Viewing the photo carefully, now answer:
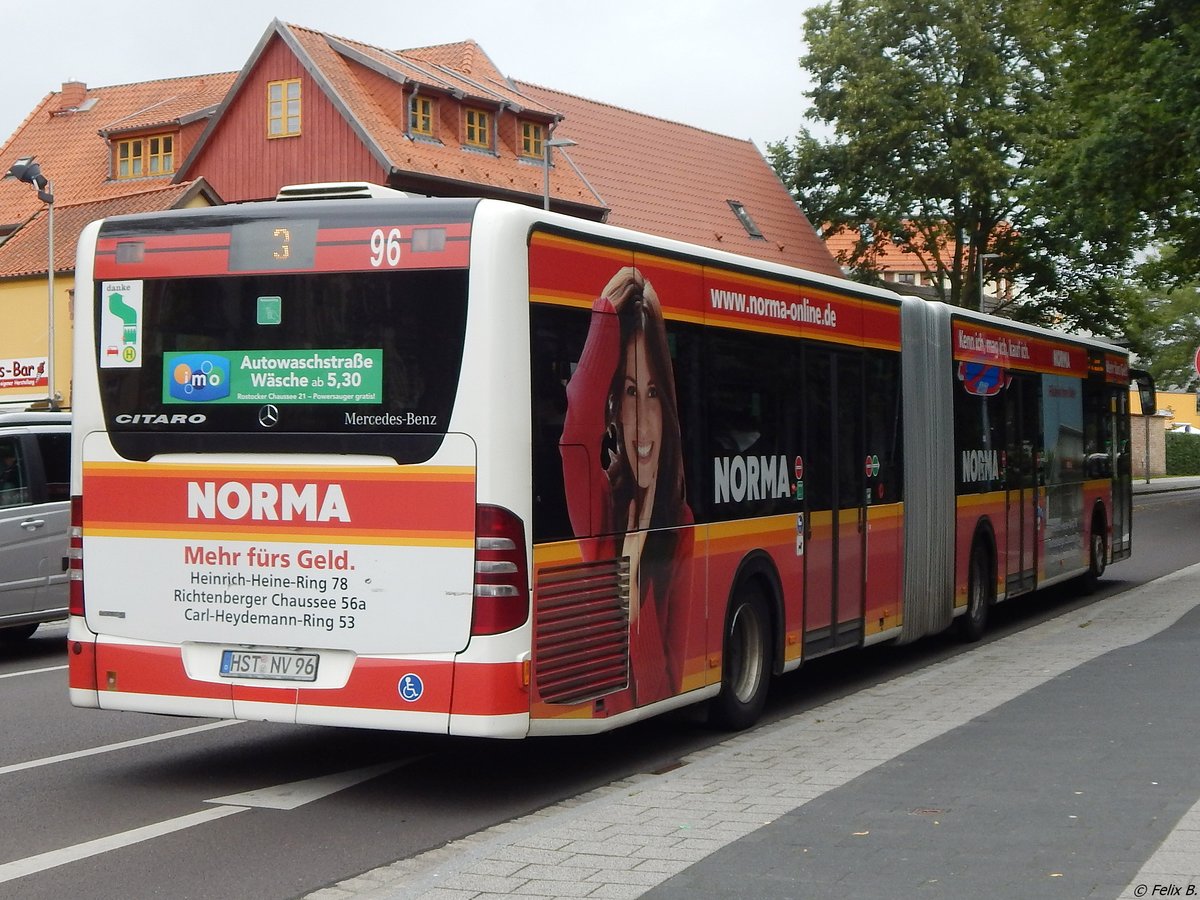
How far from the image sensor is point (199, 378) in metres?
8.30

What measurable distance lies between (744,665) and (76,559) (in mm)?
4007

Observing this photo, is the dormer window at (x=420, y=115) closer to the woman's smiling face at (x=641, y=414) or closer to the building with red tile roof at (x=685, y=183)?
the building with red tile roof at (x=685, y=183)

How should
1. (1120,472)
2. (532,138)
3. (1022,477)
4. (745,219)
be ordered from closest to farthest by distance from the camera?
(1022,477), (1120,472), (532,138), (745,219)

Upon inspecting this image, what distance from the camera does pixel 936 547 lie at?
13805 millimetres

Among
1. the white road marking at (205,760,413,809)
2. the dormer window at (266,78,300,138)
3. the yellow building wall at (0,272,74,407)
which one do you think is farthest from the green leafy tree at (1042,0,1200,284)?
the yellow building wall at (0,272,74,407)

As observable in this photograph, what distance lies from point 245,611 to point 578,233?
8.08 ft

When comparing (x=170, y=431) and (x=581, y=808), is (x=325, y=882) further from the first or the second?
(x=170, y=431)

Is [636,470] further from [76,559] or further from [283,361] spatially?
[76,559]

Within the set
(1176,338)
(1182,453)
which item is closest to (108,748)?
(1182,453)

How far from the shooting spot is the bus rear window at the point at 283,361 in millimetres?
7777

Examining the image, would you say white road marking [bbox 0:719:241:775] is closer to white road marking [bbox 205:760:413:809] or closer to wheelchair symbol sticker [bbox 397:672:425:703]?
white road marking [bbox 205:760:413:809]

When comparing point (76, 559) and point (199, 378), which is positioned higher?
point (199, 378)

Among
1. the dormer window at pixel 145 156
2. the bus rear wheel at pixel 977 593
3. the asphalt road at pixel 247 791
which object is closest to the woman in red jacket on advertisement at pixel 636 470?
the asphalt road at pixel 247 791

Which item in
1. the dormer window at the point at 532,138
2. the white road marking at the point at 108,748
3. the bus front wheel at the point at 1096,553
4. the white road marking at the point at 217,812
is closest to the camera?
the white road marking at the point at 217,812
